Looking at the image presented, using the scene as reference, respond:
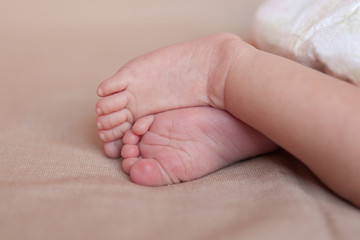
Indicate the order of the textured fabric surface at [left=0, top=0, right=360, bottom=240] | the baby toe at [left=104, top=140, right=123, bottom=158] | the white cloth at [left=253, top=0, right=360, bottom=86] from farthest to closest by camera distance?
the baby toe at [left=104, top=140, right=123, bottom=158] → the white cloth at [left=253, top=0, right=360, bottom=86] → the textured fabric surface at [left=0, top=0, right=360, bottom=240]

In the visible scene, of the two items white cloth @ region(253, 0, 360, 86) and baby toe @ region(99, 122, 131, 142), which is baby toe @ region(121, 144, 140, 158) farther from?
white cloth @ region(253, 0, 360, 86)

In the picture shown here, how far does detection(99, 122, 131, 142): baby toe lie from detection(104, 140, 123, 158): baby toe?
10 mm

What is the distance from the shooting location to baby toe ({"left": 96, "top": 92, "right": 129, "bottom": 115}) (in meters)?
0.83

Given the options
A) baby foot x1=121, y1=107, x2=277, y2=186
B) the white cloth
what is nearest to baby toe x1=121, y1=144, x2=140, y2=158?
baby foot x1=121, y1=107, x2=277, y2=186

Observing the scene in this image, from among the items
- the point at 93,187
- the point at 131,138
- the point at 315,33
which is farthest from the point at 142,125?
the point at 315,33

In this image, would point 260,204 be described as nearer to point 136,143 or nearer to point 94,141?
point 136,143

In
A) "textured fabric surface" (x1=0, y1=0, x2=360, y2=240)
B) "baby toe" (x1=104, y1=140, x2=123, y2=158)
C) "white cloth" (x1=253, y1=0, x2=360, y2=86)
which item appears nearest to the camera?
"textured fabric surface" (x1=0, y1=0, x2=360, y2=240)

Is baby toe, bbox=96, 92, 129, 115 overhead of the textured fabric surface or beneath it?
overhead

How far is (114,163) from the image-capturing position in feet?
2.77

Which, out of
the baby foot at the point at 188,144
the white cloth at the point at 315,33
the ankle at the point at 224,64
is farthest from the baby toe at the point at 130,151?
the white cloth at the point at 315,33

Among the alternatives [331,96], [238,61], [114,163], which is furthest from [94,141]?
[331,96]

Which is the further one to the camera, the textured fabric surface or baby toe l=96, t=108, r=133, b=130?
baby toe l=96, t=108, r=133, b=130

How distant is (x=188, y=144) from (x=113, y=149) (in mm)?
164

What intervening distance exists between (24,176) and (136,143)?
22cm
